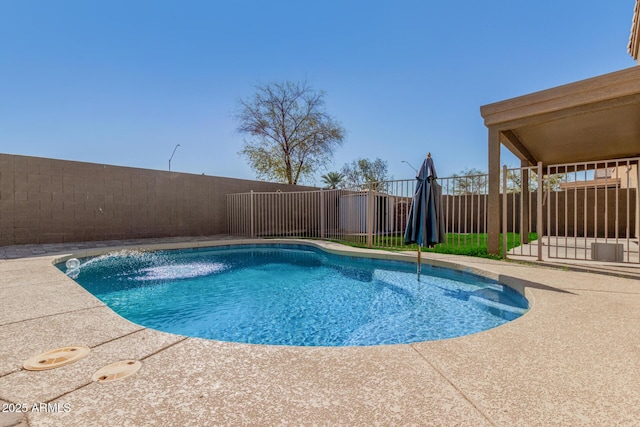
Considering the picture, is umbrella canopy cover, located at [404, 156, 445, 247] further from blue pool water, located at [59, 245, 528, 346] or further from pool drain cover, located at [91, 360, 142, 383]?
pool drain cover, located at [91, 360, 142, 383]

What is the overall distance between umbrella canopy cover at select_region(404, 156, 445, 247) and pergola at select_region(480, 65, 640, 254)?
154 cm

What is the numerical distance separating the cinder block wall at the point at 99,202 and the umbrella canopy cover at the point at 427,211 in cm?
877

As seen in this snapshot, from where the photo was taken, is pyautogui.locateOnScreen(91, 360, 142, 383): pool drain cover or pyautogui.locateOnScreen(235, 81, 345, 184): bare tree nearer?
pyautogui.locateOnScreen(91, 360, 142, 383): pool drain cover

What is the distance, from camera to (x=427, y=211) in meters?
5.15

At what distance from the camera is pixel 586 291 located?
332 centimetres

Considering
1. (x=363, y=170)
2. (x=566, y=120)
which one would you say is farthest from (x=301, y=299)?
(x=363, y=170)

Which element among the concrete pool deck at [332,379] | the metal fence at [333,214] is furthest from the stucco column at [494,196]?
the concrete pool deck at [332,379]

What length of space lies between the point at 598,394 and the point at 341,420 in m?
1.29

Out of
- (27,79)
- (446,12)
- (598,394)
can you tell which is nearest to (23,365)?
(598,394)

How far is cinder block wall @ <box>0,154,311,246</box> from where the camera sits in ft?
24.9

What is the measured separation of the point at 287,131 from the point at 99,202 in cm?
1093

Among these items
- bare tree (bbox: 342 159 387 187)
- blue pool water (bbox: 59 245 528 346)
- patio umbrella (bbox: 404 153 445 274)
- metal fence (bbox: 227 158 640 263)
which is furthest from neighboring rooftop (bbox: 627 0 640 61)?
bare tree (bbox: 342 159 387 187)

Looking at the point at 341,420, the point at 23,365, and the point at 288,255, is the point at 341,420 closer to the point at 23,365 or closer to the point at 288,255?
the point at 23,365

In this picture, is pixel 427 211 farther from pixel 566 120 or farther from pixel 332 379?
pixel 332 379
